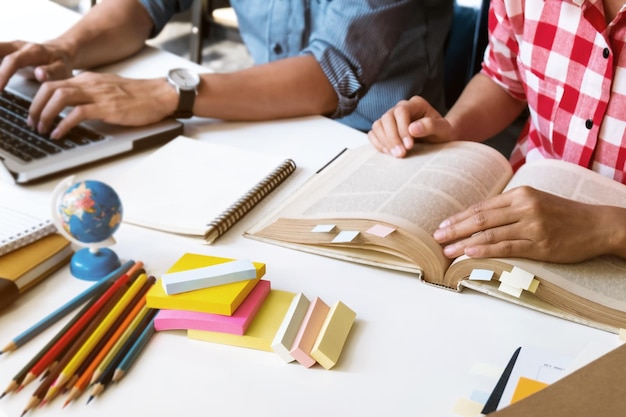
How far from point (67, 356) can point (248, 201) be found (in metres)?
0.34

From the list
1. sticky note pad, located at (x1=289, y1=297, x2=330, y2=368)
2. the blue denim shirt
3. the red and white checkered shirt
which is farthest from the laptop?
the red and white checkered shirt

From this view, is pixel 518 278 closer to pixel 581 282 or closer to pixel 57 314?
pixel 581 282

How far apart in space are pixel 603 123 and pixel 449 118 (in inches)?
9.2

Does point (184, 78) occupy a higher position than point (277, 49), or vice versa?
point (184, 78)

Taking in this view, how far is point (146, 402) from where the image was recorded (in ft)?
2.13

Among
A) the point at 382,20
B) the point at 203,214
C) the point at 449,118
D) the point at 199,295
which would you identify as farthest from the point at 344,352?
the point at 382,20

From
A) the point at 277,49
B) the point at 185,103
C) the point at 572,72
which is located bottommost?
the point at 277,49

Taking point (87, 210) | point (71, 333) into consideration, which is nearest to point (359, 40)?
point (87, 210)

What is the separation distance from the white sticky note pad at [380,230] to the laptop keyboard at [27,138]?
0.46m

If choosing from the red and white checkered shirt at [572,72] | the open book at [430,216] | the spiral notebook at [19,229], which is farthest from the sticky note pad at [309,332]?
the red and white checkered shirt at [572,72]

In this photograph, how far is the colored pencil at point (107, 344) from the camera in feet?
2.12

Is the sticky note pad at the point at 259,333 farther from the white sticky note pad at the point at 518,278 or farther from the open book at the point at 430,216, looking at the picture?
the white sticky note pad at the point at 518,278

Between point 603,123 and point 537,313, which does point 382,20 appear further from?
point 537,313

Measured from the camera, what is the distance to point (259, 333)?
2.35 ft
